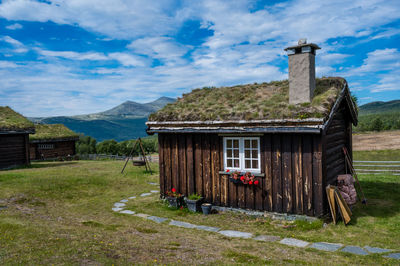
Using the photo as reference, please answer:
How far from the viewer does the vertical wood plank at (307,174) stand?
29.8 ft

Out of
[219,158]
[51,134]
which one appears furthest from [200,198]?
[51,134]

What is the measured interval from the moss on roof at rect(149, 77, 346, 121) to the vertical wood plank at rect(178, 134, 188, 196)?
89cm

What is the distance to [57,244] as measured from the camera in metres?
6.99

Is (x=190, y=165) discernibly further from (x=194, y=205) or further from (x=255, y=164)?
(x=255, y=164)

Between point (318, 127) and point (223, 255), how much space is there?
4.61 meters

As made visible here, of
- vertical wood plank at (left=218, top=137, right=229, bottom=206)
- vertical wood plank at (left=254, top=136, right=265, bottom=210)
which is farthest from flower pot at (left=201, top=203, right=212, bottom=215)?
vertical wood plank at (left=254, top=136, right=265, bottom=210)

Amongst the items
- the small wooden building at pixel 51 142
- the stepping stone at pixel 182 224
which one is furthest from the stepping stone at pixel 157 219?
the small wooden building at pixel 51 142

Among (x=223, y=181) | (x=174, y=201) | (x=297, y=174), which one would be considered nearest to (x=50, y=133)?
(x=174, y=201)

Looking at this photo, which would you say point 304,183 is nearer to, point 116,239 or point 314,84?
point 314,84

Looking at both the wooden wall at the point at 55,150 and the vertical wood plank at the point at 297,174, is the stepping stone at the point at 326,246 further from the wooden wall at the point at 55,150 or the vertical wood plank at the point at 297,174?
the wooden wall at the point at 55,150

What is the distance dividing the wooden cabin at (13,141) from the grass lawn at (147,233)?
1005 centimetres

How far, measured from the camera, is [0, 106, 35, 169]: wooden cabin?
72.2ft

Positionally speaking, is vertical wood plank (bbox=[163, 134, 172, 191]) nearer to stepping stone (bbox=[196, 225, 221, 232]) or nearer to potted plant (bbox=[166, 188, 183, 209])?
potted plant (bbox=[166, 188, 183, 209])

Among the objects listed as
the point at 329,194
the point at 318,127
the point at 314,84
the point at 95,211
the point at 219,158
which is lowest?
the point at 95,211
